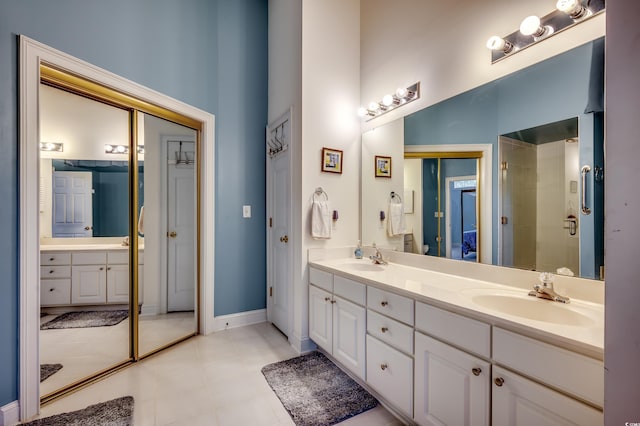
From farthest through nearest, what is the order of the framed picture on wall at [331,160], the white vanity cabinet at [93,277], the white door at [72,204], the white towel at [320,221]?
the framed picture on wall at [331,160] → the white towel at [320,221] → the white vanity cabinet at [93,277] → the white door at [72,204]

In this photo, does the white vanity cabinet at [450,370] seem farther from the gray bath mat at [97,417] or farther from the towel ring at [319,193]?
the gray bath mat at [97,417]

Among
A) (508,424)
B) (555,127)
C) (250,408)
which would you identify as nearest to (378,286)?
(508,424)

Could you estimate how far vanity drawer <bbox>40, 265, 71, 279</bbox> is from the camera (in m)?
1.79

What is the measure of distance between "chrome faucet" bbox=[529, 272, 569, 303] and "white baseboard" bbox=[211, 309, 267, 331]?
7.97 feet

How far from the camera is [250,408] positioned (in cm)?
164

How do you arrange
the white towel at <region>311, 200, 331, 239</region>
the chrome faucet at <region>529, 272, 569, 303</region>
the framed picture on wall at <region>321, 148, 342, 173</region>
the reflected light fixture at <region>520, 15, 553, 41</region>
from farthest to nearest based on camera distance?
1. the framed picture on wall at <region>321, 148, 342, 173</region>
2. the white towel at <region>311, 200, 331, 239</region>
3. the reflected light fixture at <region>520, 15, 553, 41</region>
4. the chrome faucet at <region>529, 272, 569, 303</region>

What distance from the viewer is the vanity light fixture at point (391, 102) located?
6.82ft

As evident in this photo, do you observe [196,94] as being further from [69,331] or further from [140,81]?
[69,331]

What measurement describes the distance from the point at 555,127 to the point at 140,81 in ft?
8.67

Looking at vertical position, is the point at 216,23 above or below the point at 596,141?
above

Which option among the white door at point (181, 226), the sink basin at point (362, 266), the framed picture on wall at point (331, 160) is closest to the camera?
the sink basin at point (362, 266)

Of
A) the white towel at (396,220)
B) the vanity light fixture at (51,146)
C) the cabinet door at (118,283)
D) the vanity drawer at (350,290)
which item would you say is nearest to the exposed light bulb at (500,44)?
the white towel at (396,220)

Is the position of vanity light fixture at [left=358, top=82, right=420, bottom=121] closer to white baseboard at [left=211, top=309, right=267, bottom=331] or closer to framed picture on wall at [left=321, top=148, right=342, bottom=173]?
framed picture on wall at [left=321, top=148, right=342, bottom=173]

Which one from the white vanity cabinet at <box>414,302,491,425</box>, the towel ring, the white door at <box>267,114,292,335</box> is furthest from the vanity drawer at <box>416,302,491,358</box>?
the white door at <box>267,114,292,335</box>
